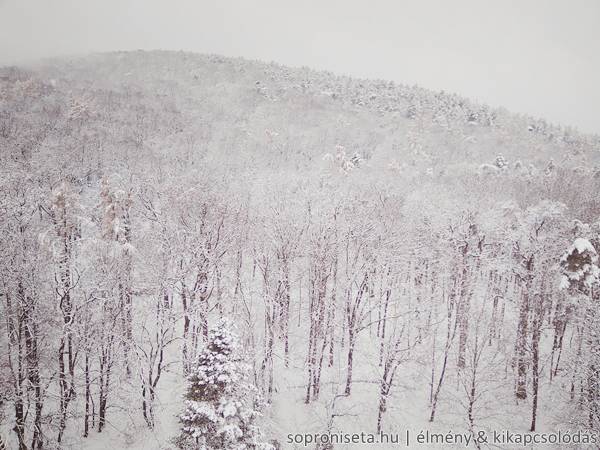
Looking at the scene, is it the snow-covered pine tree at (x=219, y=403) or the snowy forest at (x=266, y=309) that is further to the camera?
the snowy forest at (x=266, y=309)

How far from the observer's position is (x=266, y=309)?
22172mm

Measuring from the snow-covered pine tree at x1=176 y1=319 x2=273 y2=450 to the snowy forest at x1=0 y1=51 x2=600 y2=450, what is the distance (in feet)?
0.24

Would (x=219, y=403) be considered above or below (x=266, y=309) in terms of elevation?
below

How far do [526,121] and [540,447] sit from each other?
112878 millimetres

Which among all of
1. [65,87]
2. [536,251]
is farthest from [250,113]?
[536,251]

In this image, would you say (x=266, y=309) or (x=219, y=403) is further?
(x=266, y=309)

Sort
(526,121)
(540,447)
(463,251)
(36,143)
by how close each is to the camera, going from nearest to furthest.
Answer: (540,447)
(463,251)
(36,143)
(526,121)

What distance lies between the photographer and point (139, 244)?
27016 mm

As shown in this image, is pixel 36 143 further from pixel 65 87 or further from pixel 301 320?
pixel 65 87

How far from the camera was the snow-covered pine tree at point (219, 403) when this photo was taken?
12.7m

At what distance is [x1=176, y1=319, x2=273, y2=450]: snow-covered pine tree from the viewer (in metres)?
12.7

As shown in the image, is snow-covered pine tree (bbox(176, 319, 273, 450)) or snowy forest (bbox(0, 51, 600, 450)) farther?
snowy forest (bbox(0, 51, 600, 450))

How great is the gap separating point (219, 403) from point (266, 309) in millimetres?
9328

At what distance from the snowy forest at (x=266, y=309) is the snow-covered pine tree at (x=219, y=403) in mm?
75
